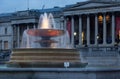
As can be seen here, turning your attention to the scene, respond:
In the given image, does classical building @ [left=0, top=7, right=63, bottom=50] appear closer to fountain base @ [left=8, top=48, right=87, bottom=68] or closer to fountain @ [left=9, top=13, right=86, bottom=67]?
fountain @ [left=9, top=13, right=86, bottom=67]

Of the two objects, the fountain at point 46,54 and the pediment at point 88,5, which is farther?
the pediment at point 88,5

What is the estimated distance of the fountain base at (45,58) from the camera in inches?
1024

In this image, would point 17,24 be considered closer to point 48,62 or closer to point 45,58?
point 45,58

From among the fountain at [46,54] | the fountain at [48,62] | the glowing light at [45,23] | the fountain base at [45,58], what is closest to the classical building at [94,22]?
the glowing light at [45,23]

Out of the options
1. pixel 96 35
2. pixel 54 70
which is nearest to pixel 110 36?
pixel 96 35

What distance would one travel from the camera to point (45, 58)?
85.9ft

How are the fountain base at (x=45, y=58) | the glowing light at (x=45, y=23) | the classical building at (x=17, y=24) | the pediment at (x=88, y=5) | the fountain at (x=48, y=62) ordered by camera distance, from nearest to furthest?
the fountain at (x=48, y=62) → the fountain base at (x=45, y=58) → the glowing light at (x=45, y=23) → the pediment at (x=88, y=5) → the classical building at (x=17, y=24)

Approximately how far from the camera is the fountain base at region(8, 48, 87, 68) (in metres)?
26.0

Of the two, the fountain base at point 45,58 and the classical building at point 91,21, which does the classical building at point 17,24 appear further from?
the fountain base at point 45,58

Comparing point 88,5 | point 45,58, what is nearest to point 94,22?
point 88,5

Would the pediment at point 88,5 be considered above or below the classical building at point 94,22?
above

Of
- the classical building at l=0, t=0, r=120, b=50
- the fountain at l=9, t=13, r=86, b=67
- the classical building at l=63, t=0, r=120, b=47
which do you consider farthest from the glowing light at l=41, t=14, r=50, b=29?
the classical building at l=0, t=0, r=120, b=50

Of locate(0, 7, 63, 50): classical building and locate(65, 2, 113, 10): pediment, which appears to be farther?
locate(0, 7, 63, 50): classical building

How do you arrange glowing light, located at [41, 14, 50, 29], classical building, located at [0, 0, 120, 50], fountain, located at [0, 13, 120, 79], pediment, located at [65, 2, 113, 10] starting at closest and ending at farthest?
fountain, located at [0, 13, 120, 79] → glowing light, located at [41, 14, 50, 29] → classical building, located at [0, 0, 120, 50] → pediment, located at [65, 2, 113, 10]
